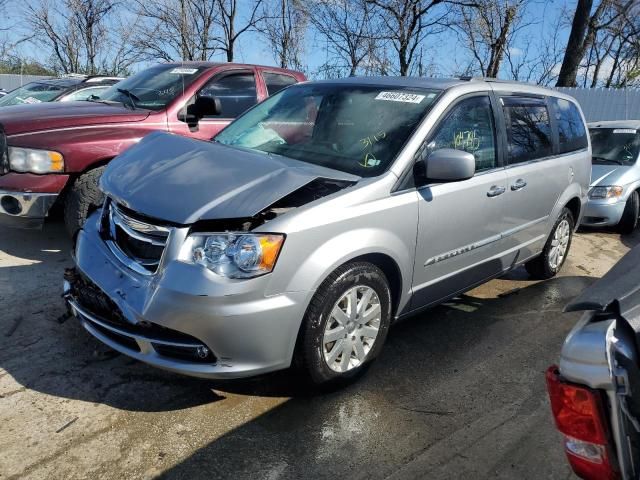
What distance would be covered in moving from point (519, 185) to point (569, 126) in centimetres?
143

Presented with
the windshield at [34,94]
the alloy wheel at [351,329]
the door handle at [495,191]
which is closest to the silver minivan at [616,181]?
the door handle at [495,191]

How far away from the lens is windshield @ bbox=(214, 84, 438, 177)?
11.1 feet

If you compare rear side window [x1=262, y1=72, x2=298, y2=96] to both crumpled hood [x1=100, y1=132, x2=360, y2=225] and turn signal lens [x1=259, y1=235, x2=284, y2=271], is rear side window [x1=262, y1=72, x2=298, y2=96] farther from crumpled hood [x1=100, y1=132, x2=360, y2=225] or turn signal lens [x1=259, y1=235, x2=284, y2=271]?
turn signal lens [x1=259, y1=235, x2=284, y2=271]

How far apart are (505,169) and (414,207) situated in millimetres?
1148

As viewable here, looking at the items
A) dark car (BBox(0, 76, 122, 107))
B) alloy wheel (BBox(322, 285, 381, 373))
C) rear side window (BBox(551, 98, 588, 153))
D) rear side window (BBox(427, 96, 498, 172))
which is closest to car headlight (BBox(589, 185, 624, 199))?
rear side window (BBox(551, 98, 588, 153))

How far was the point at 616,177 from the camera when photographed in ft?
24.6

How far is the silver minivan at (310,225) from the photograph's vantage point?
104 inches

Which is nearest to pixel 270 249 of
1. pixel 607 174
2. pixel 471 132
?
pixel 471 132

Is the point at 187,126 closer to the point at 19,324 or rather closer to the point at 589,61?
the point at 19,324

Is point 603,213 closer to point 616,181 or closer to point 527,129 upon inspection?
point 616,181

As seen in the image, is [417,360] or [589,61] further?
[589,61]

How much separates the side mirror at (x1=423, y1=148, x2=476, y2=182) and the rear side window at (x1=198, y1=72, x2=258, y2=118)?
3.16 metres

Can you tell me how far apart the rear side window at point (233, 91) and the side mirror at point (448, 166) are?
3158 millimetres

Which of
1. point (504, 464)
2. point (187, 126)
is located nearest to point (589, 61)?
point (187, 126)
